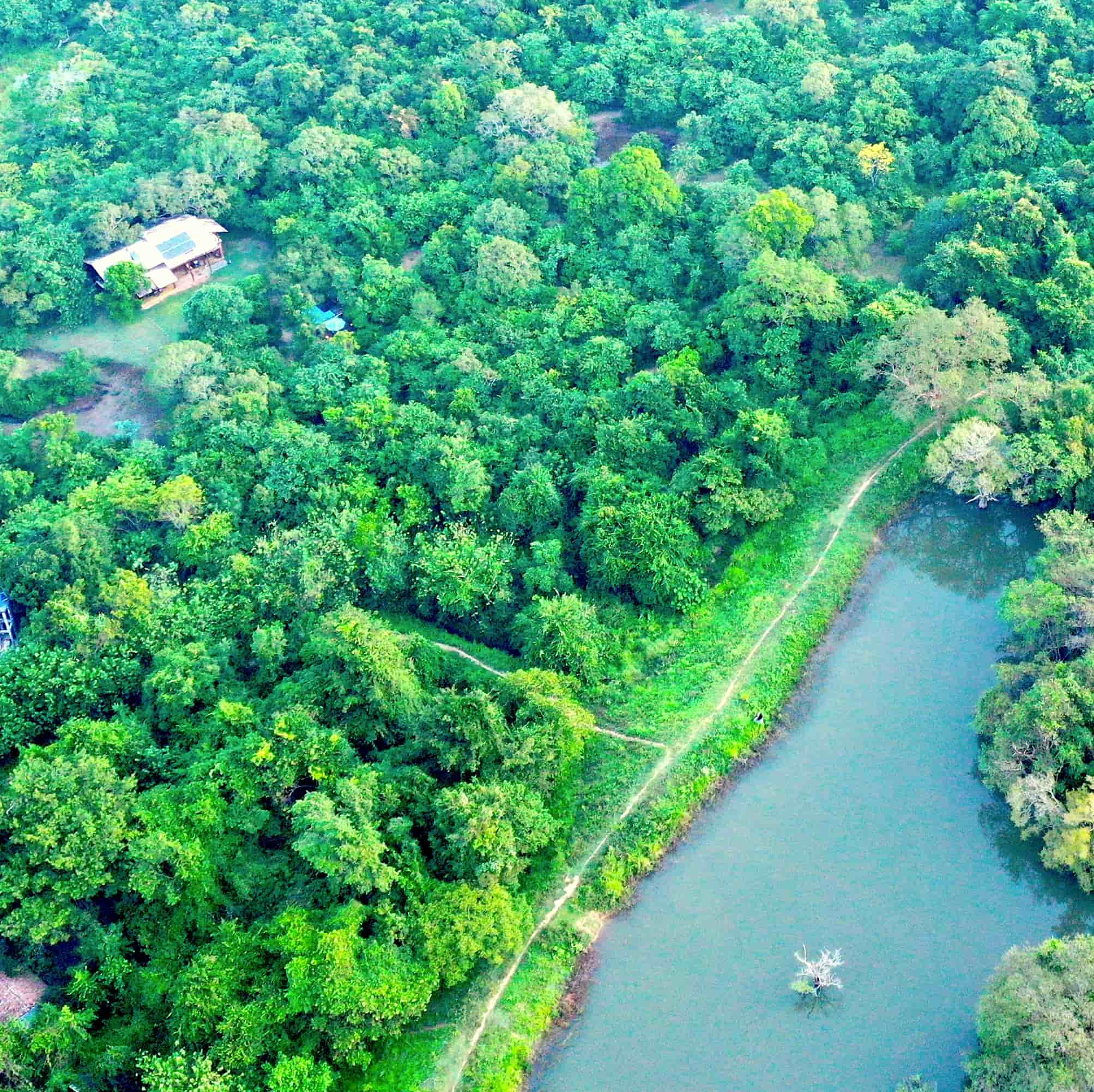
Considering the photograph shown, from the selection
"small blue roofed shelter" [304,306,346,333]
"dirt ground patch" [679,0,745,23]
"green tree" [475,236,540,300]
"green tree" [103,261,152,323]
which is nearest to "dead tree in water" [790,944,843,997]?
"green tree" [475,236,540,300]

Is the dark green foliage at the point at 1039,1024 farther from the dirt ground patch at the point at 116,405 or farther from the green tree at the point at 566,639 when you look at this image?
the dirt ground patch at the point at 116,405

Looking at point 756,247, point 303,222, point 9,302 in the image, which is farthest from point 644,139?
point 9,302

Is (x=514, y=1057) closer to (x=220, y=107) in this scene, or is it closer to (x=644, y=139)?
(x=644, y=139)

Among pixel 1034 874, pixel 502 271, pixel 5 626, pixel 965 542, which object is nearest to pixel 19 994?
pixel 5 626

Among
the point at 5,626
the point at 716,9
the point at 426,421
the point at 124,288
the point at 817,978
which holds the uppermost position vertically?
the point at 716,9

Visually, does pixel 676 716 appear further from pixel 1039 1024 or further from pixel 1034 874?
pixel 1039 1024

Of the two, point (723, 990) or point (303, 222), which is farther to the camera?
point (303, 222)
